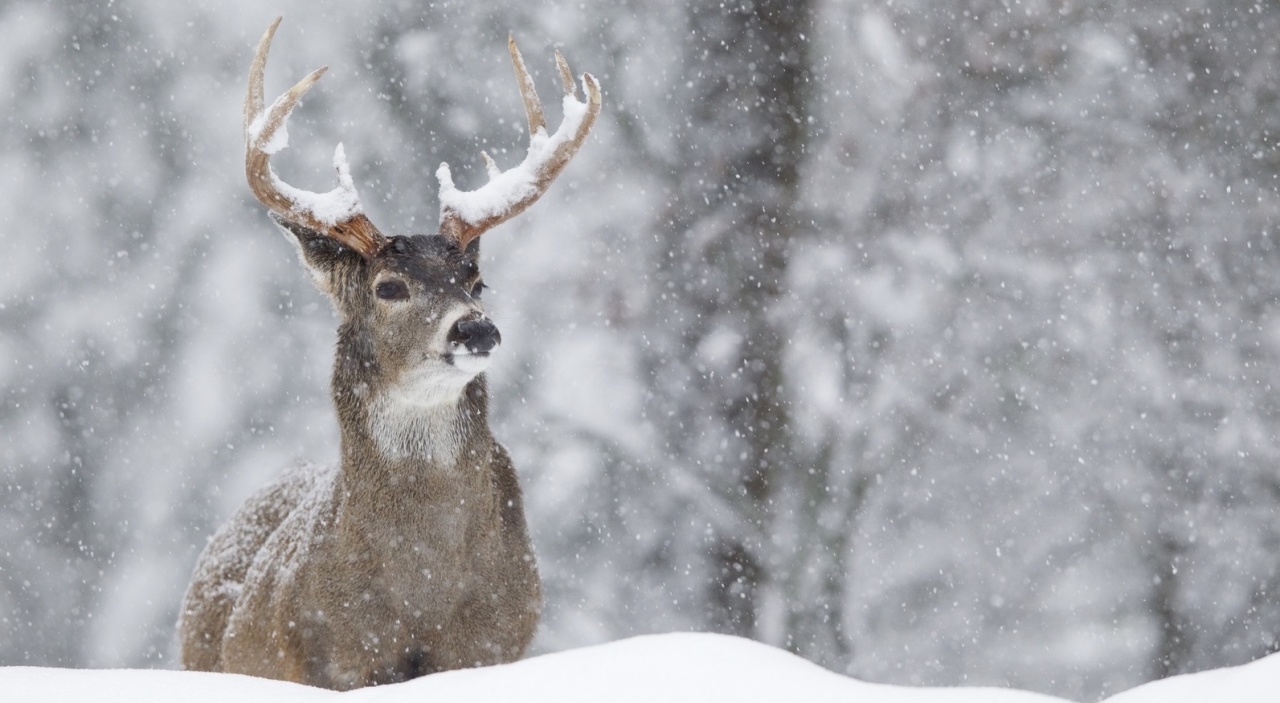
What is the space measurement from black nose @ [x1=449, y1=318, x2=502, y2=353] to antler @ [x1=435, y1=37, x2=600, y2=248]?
30.5 inches

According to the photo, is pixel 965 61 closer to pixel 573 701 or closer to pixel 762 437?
pixel 762 437

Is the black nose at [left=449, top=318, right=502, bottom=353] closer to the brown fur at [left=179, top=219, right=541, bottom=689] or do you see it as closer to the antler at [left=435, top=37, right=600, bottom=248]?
the brown fur at [left=179, top=219, right=541, bottom=689]

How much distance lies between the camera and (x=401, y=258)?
6.64 metres

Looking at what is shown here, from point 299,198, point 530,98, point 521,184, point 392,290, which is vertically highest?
point 530,98

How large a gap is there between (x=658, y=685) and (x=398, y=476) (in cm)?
325

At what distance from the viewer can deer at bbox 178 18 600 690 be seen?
20.4 ft

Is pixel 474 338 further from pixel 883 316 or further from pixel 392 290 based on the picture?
pixel 883 316

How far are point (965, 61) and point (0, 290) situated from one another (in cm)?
957

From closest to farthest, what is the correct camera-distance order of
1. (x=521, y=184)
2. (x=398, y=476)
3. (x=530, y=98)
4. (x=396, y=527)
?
1. (x=396, y=527)
2. (x=398, y=476)
3. (x=521, y=184)
4. (x=530, y=98)

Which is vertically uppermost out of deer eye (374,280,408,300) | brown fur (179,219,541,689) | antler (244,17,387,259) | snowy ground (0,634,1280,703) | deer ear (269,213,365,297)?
antler (244,17,387,259)

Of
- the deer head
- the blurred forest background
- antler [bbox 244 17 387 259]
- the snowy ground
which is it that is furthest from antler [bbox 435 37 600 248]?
the blurred forest background

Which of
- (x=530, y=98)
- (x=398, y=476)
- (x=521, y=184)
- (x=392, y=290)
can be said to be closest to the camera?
(x=398, y=476)

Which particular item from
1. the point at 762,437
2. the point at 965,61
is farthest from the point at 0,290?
the point at 965,61

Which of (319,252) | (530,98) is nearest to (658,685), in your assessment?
(319,252)
